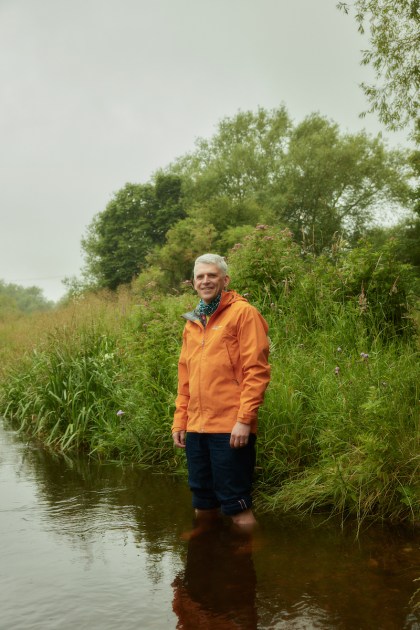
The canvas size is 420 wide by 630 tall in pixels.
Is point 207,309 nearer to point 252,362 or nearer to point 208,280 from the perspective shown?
point 208,280

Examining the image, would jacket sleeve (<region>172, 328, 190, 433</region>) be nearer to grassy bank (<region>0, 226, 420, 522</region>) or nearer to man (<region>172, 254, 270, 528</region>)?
man (<region>172, 254, 270, 528</region>)

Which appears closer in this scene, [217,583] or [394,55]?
[217,583]

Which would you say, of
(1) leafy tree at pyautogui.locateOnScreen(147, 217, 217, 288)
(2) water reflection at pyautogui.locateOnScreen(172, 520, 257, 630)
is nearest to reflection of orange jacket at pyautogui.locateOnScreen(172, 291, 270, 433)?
(2) water reflection at pyautogui.locateOnScreen(172, 520, 257, 630)

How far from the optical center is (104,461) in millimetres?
6777

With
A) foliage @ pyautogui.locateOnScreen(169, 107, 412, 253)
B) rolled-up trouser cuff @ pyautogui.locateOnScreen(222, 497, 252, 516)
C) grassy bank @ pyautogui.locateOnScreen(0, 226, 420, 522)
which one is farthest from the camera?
foliage @ pyautogui.locateOnScreen(169, 107, 412, 253)

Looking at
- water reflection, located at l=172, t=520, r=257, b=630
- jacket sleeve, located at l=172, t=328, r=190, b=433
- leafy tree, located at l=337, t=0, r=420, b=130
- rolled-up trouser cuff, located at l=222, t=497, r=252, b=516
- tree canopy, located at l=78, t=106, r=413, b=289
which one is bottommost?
water reflection, located at l=172, t=520, r=257, b=630

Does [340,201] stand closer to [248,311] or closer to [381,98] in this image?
[381,98]

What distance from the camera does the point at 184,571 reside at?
3.79 meters

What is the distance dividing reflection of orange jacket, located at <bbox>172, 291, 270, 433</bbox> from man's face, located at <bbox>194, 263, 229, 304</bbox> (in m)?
0.09

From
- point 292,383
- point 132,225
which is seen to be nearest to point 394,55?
point 292,383

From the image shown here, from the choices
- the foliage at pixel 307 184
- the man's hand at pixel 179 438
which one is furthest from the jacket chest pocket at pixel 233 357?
the foliage at pixel 307 184

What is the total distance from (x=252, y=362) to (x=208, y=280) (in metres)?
0.64

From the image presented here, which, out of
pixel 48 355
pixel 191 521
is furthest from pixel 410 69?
pixel 191 521

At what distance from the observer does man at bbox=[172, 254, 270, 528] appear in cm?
382
